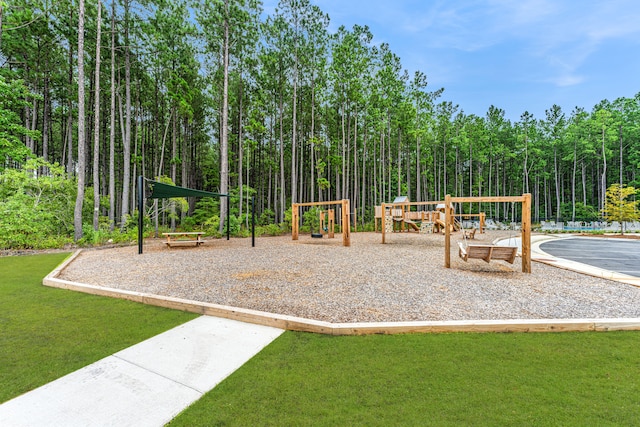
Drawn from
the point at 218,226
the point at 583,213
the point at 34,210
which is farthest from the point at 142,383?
the point at 583,213

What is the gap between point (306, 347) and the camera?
2736 millimetres

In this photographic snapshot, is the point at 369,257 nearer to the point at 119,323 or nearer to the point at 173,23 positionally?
the point at 119,323

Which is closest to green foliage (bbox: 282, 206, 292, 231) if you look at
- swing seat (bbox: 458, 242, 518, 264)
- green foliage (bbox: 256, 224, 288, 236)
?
green foliage (bbox: 256, 224, 288, 236)

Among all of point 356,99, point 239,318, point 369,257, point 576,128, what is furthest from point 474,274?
point 576,128

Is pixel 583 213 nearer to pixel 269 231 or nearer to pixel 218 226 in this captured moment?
pixel 269 231

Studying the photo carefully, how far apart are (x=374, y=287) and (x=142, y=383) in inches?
144

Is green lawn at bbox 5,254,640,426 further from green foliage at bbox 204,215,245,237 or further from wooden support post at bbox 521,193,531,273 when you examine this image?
green foliage at bbox 204,215,245,237

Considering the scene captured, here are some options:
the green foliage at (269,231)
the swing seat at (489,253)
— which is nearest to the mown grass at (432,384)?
the swing seat at (489,253)

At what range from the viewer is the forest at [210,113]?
12.8 meters

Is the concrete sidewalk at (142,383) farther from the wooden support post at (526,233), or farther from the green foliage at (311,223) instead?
the green foliage at (311,223)

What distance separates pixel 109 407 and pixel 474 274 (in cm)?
640

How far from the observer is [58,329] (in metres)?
3.17

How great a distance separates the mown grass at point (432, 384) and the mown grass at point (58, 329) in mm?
1487

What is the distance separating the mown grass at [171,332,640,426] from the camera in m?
1.74
